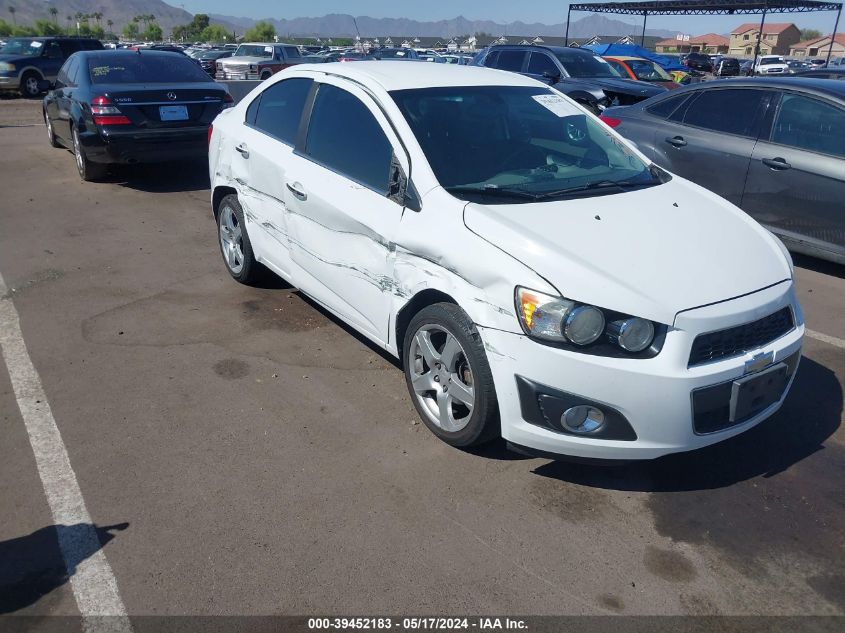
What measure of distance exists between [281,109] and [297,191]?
90cm

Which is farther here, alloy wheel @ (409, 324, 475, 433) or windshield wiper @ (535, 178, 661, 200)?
windshield wiper @ (535, 178, 661, 200)

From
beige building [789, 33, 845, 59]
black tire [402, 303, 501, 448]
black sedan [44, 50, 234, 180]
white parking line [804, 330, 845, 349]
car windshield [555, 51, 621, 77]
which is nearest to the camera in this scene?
black tire [402, 303, 501, 448]

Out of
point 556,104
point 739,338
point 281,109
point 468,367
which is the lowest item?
point 468,367

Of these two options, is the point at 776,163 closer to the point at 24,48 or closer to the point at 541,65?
the point at 541,65

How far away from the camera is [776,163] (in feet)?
20.6

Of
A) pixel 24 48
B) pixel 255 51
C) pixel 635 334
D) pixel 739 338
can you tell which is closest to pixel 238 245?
pixel 635 334

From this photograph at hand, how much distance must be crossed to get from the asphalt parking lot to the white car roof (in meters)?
1.70

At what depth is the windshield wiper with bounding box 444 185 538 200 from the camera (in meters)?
3.73

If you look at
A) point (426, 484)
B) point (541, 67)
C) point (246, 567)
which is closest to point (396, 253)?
point (426, 484)

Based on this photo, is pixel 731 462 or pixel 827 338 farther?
pixel 827 338

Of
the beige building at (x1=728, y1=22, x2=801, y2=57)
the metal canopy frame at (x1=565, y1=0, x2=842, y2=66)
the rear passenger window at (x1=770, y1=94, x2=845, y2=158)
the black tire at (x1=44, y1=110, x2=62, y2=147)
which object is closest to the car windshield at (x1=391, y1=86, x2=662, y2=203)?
the rear passenger window at (x1=770, y1=94, x2=845, y2=158)

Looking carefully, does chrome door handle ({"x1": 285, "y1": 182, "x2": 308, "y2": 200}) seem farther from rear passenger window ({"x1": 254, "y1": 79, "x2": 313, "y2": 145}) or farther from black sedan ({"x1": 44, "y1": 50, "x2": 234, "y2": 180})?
black sedan ({"x1": 44, "y1": 50, "x2": 234, "y2": 180})

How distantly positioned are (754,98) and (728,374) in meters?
4.48

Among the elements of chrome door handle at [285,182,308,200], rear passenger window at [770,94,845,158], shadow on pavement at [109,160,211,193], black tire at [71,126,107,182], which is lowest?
shadow on pavement at [109,160,211,193]
